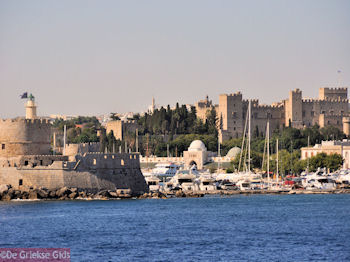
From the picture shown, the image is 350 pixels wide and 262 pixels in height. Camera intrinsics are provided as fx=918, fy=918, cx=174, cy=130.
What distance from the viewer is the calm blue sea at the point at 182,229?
27.5 m

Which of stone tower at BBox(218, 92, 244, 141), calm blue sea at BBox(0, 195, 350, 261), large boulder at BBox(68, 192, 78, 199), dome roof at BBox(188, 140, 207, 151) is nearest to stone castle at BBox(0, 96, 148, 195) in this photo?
large boulder at BBox(68, 192, 78, 199)

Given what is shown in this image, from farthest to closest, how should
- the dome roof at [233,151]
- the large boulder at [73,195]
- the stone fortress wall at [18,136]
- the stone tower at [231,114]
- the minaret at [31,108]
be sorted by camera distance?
1. the stone tower at [231,114]
2. the dome roof at [233,151]
3. the minaret at [31,108]
4. the stone fortress wall at [18,136]
5. the large boulder at [73,195]

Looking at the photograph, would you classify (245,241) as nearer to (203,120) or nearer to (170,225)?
(170,225)

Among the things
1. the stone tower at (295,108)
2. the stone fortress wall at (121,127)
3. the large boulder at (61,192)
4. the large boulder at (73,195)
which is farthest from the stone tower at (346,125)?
the large boulder at (61,192)

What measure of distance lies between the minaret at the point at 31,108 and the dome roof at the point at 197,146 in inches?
1720

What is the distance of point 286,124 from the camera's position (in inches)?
4451

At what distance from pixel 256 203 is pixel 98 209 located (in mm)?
10094

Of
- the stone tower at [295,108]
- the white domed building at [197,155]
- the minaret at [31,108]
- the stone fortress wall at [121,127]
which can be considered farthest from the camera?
the stone tower at [295,108]

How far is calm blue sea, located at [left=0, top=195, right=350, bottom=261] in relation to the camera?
27.5 meters

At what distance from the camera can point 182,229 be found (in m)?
34.0

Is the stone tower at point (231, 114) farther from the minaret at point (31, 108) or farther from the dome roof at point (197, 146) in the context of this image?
the minaret at point (31, 108)

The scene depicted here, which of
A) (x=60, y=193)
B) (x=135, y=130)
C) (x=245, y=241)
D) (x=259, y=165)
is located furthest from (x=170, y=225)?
(x=135, y=130)

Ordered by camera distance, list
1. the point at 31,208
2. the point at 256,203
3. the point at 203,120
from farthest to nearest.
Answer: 1. the point at 203,120
2. the point at 256,203
3. the point at 31,208

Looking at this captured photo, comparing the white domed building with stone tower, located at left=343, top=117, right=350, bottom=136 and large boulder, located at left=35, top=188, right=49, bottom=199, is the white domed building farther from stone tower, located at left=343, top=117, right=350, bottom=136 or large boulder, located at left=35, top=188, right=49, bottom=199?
large boulder, located at left=35, top=188, right=49, bottom=199
